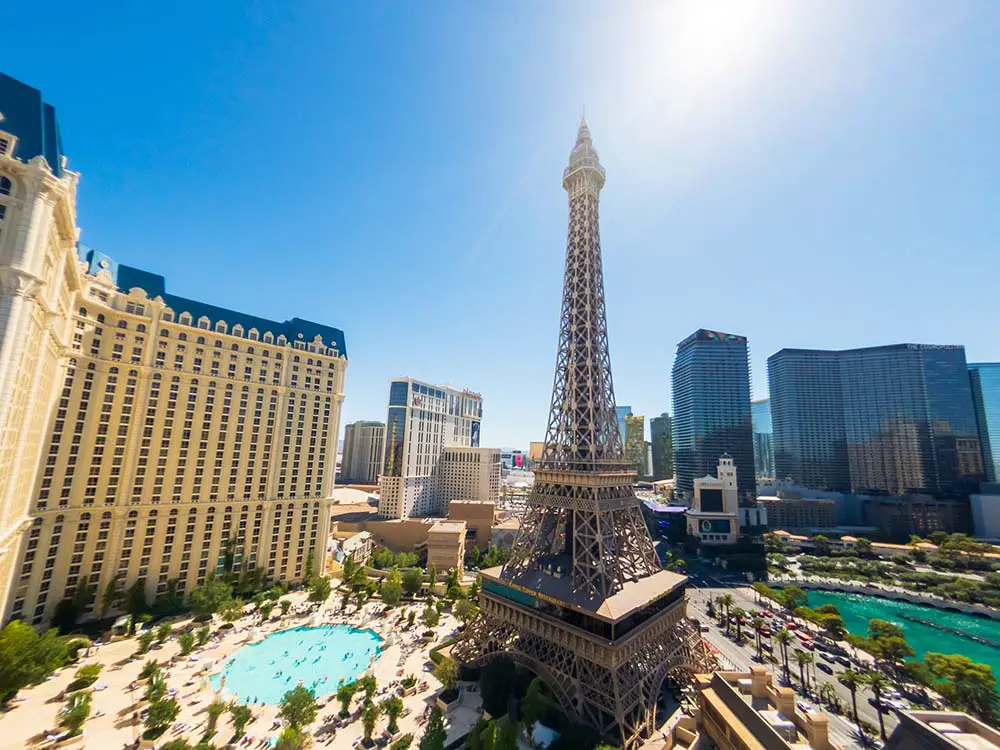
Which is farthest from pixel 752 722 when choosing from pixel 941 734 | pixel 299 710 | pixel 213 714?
pixel 213 714

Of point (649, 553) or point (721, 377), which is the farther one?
point (721, 377)

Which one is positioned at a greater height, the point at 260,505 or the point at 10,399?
the point at 10,399

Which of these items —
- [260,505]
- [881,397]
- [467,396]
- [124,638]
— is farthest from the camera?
[467,396]

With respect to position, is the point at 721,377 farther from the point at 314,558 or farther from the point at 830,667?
the point at 314,558

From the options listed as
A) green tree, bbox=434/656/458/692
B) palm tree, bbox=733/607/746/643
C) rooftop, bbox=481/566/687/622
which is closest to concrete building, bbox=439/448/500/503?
palm tree, bbox=733/607/746/643

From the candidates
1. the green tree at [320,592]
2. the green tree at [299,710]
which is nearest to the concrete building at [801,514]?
the green tree at [320,592]

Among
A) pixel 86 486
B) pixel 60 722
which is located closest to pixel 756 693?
pixel 60 722

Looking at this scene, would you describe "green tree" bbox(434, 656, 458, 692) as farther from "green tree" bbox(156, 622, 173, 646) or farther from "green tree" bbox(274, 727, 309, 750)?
"green tree" bbox(156, 622, 173, 646)
